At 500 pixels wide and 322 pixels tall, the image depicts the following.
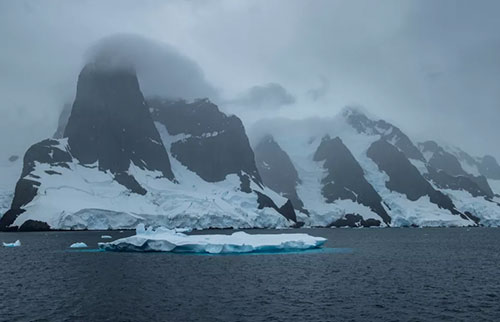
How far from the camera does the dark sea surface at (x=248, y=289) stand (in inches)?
1528

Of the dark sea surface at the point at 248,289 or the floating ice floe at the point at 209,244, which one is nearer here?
the dark sea surface at the point at 248,289

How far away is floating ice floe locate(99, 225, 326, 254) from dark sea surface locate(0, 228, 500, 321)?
9.56 metres

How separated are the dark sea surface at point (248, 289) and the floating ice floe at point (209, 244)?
31.3 feet

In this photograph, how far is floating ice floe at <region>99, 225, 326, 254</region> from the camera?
295 ft

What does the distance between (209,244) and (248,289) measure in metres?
40.1

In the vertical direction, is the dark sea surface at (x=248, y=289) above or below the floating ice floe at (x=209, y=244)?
below

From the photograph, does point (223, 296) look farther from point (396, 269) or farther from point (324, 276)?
point (396, 269)

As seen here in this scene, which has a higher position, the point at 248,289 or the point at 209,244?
the point at 209,244

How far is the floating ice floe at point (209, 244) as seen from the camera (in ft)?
295

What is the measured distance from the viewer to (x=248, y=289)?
50000mm

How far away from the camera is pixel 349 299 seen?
45062mm

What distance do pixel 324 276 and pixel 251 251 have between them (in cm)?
3378

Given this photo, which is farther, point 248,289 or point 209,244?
point 209,244

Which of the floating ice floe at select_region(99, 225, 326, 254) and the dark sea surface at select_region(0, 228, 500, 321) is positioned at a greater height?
the floating ice floe at select_region(99, 225, 326, 254)
